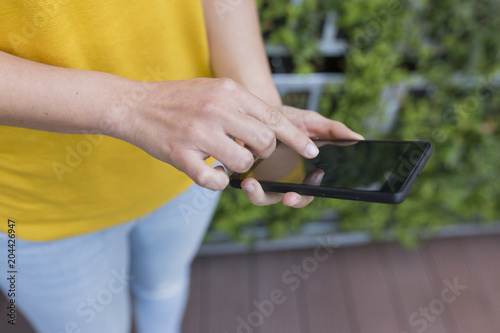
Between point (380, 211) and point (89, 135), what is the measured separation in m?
1.39

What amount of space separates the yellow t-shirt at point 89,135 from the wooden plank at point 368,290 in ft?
3.90

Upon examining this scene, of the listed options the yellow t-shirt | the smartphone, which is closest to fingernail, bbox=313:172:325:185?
the smartphone

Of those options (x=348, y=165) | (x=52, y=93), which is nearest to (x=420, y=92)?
(x=348, y=165)

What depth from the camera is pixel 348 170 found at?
2.68 feet

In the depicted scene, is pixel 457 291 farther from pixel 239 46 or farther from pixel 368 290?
pixel 239 46

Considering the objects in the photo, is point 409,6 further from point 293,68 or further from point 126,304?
point 126,304

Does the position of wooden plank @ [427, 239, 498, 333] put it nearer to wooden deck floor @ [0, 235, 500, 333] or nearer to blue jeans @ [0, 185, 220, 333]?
wooden deck floor @ [0, 235, 500, 333]

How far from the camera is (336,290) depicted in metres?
1.82

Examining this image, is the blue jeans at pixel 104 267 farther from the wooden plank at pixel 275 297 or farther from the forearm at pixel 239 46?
the wooden plank at pixel 275 297

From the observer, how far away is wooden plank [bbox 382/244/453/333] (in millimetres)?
1715

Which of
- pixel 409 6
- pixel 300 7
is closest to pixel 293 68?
pixel 300 7

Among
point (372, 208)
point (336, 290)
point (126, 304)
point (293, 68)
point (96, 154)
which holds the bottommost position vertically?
point (336, 290)

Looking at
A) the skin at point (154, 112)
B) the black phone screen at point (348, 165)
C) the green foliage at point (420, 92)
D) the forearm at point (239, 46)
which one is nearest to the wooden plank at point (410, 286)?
the green foliage at point (420, 92)

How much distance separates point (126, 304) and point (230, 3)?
790 mm
